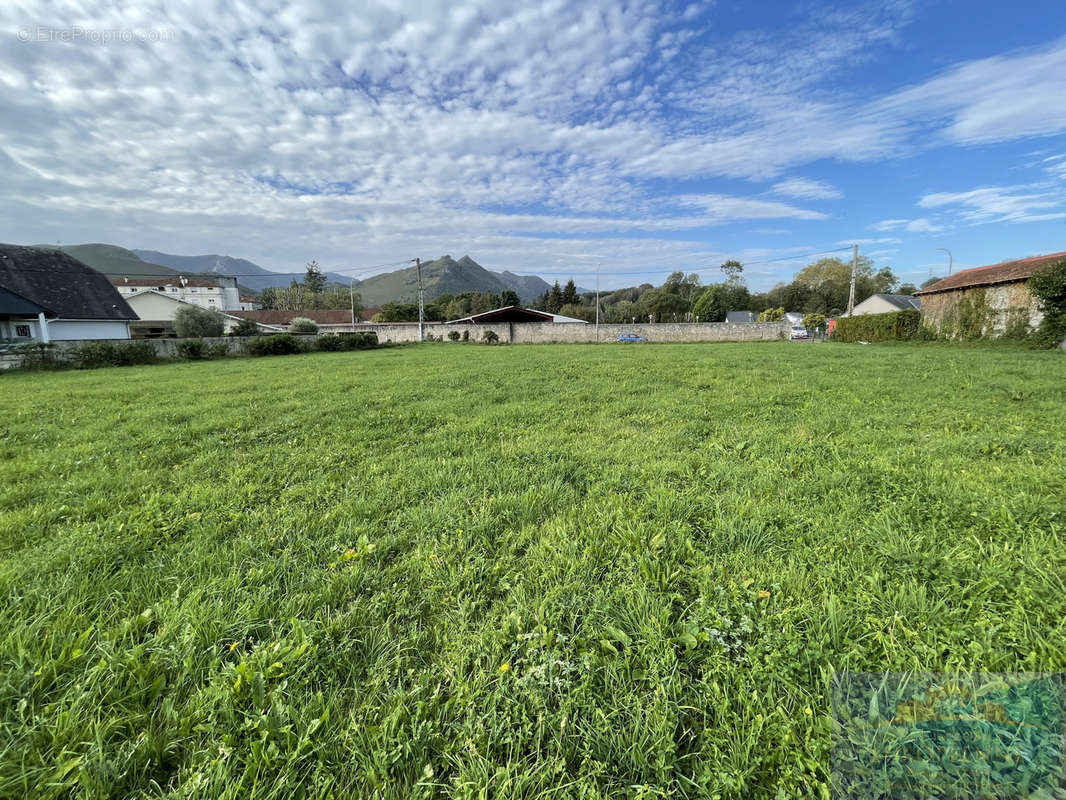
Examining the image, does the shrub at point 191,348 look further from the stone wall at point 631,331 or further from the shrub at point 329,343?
the stone wall at point 631,331

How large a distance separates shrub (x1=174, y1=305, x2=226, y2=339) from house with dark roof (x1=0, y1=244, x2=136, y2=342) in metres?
4.65

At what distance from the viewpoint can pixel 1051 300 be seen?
1669 centimetres

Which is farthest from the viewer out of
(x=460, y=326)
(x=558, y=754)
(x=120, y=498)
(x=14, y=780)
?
(x=460, y=326)

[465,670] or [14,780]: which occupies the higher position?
[14,780]

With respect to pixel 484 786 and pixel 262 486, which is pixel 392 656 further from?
pixel 262 486

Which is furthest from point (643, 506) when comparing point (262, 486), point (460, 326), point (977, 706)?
point (460, 326)

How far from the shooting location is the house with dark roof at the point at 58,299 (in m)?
22.3

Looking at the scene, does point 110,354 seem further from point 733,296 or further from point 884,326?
point 733,296

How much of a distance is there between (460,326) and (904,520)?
37.3 metres

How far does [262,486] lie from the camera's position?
359 centimetres

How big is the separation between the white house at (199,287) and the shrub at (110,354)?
72.2m

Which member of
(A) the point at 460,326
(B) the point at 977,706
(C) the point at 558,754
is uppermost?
(A) the point at 460,326

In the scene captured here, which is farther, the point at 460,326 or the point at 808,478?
the point at 460,326

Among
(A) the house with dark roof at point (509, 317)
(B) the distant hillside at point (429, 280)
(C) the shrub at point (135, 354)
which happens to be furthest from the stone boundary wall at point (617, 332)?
(B) the distant hillside at point (429, 280)
